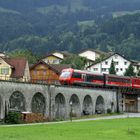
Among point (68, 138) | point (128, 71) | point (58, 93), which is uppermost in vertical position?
point (128, 71)

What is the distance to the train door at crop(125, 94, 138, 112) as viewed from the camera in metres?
107

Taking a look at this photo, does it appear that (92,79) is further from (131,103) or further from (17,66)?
(131,103)

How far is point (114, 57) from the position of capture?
16512cm

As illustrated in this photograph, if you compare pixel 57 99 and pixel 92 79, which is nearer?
pixel 57 99

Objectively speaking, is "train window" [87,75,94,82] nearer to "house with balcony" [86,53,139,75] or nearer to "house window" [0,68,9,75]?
"house window" [0,68,9,75]

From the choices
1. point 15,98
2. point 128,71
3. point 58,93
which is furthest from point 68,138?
point 128,71

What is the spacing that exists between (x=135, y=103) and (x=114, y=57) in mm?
57763

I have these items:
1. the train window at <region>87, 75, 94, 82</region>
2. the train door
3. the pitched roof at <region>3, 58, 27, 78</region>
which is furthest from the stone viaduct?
the pitched roof at <region>3, 58, 27, 78</region>

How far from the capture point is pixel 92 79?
94.4 metres

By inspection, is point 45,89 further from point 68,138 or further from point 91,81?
point 68,138

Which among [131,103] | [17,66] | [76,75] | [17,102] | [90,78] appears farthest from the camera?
[131,103]

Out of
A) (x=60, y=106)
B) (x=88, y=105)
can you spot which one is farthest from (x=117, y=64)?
(x=60, y=106)

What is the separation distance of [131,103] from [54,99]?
3280 centimetres

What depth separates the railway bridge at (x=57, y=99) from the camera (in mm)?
69750
